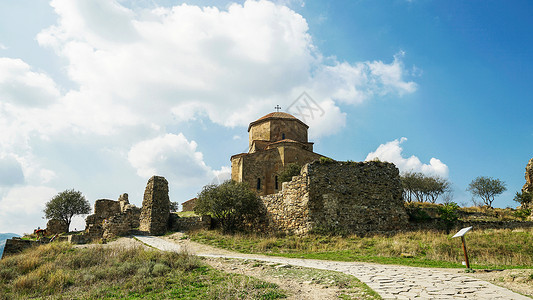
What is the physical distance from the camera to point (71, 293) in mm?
8391

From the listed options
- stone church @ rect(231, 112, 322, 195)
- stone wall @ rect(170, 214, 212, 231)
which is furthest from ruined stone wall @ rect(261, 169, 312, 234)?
stone church @ rect(231, 112, 322, 195)

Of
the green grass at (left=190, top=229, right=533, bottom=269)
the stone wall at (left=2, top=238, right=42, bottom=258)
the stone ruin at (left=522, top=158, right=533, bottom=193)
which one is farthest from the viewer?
the stone ruin at (left=522, top=158, right=533, bottom=193)

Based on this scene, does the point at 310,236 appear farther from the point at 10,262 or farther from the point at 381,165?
the point at 10,262

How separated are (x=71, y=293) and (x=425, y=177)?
126ft

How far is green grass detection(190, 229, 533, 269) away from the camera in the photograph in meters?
10.6

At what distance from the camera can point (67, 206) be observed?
36.3 metres

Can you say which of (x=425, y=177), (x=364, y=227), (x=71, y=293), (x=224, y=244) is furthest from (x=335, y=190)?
(x=425, y=177)

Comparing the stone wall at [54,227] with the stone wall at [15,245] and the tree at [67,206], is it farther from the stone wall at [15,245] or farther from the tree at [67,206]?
the stone wall at [15,245]

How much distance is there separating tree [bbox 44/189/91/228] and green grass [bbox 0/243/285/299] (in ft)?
88.4

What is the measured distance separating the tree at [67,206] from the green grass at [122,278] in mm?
26930

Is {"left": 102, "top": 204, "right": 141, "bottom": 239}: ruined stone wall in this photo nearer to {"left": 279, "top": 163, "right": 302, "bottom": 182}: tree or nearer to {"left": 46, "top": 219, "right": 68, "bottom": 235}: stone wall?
{"left": 279, "top": 163, "right": 302, "bottom": 182}: tree

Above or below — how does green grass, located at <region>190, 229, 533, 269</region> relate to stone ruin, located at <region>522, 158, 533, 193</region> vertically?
below

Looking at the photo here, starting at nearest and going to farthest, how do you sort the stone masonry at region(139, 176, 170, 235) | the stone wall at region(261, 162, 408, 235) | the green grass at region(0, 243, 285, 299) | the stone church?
the green grass at region(0, 243, 285, 299), the stone wall at region(261, 162, 408, 235), the stone masonry at region(139, 176, 170, 235), the stone church

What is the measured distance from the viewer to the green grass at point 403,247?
10.6 m
